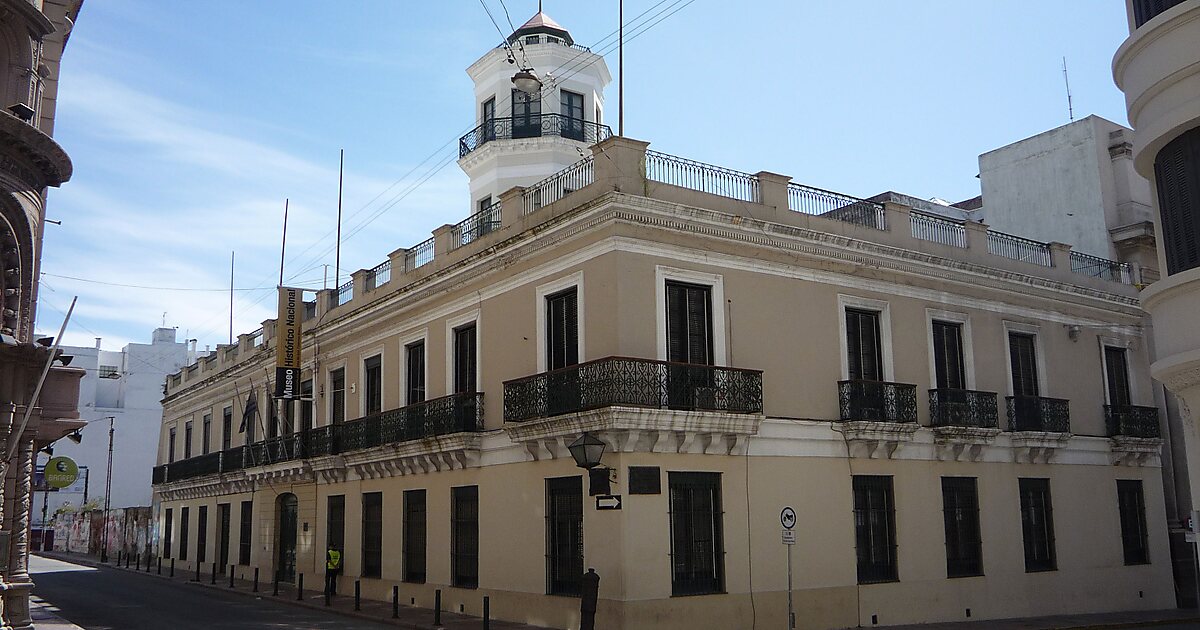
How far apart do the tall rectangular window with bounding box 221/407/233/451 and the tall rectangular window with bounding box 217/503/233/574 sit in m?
2.23

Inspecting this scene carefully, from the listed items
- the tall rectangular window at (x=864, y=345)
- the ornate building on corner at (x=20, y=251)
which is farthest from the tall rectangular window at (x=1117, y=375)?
the ornate building on corner at (x=20, y=251)

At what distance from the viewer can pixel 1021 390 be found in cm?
2523

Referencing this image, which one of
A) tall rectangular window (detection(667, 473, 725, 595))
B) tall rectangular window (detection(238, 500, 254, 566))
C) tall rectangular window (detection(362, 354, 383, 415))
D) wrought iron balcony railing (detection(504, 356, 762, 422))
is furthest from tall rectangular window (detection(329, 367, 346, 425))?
tall rectangular window (detection(667, 473, 725, 595))

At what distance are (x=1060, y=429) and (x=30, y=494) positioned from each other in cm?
2210

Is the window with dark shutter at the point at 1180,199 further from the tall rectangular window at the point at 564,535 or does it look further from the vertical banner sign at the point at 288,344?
the vertical banner sign at the point at 288,344

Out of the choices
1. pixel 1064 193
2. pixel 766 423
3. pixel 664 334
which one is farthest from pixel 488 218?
pixel 1064 193

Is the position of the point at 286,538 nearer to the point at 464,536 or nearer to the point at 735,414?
the point at 464,536

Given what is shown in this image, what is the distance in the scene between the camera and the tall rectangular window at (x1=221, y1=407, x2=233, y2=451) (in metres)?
38.7

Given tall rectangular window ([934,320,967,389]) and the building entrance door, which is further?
the building entrance door

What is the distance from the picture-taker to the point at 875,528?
2173 centimetres

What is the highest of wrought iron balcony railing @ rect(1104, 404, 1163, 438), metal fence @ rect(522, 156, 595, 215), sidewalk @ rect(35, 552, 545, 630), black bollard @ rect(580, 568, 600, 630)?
metal fence @ rect(522, 156, 595, 215)

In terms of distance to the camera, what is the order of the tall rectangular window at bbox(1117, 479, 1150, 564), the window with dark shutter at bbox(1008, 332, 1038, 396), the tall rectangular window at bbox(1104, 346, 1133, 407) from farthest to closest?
the tall rectangular window at bbox(1104, 346, 1133, 407) → the tall rectangular window at bbox(1117, 479, 1150, 564) → the window with dark shutter at bbox(1008, 332, 1038, 396)

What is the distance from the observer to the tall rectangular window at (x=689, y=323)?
19766 mm

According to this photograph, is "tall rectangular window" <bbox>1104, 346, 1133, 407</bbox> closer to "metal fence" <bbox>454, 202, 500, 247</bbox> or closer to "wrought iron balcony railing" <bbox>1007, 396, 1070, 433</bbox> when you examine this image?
"wrought iron balcony railing" <bbox>1007, 396, 1070, 433</bbox>
